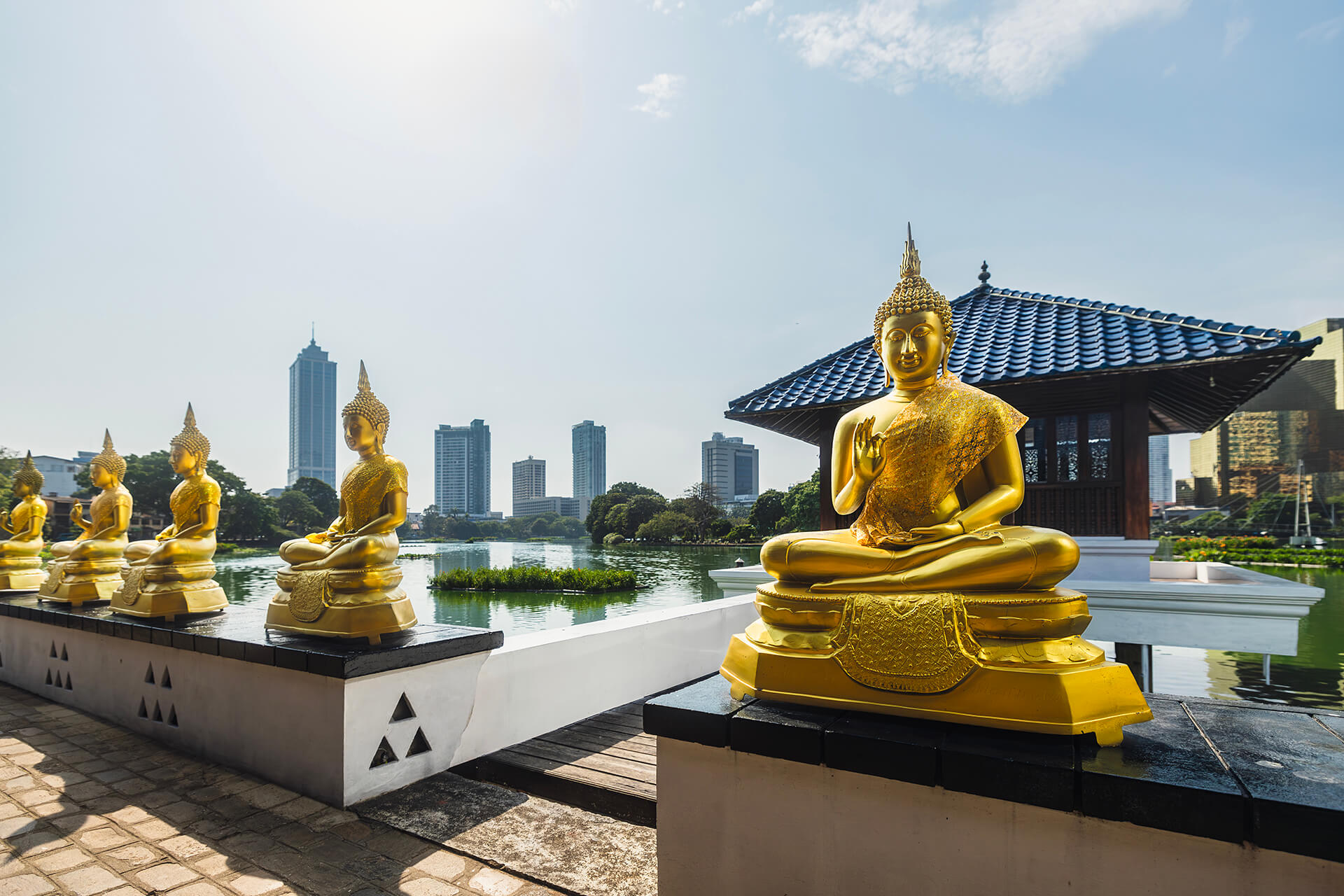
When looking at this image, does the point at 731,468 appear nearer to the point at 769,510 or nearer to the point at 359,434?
the point at 769,510

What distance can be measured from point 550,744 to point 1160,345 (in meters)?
5.56

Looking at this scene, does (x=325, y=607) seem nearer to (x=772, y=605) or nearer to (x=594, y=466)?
(x=772, y=605)

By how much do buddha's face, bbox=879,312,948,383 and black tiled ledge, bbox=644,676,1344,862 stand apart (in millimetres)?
1194

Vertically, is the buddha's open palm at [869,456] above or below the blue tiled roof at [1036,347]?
below

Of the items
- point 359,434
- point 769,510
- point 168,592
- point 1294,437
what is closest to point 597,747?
point 359,434

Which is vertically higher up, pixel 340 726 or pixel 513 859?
pixel 340 726

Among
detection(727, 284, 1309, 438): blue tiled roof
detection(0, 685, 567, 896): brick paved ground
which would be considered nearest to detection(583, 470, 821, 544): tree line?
detection(727, 284, 1309, 438): blue tiled roof

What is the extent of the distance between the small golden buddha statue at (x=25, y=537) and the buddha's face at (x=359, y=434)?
14.8 ft

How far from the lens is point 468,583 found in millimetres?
12523

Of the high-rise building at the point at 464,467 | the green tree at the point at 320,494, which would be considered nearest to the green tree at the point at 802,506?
the green tree at the point at 320,494

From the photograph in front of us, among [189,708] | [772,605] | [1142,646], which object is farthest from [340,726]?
[1142,646]

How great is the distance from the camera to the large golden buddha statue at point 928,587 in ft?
6.15

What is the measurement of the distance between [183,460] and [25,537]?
127 inches

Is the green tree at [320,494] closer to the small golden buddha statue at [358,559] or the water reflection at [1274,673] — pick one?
the small golden buddha statue at [358,559]
